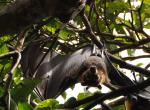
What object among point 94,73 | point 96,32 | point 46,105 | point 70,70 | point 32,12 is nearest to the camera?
point 32,12

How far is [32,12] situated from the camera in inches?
47.0

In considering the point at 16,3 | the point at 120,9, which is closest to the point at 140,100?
the point at 120,9

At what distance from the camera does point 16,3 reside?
1.20 meters

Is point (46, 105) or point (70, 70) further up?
point (46, 105)

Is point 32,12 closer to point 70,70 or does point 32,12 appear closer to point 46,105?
point 46,105

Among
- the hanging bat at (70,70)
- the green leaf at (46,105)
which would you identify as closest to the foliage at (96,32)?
the hanging bat at (70,70)

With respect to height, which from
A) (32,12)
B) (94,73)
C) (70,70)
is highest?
(32,12)

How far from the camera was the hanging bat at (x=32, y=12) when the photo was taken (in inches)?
44.2

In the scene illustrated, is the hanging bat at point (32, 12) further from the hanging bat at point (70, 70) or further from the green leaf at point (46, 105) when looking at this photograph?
the hanging bat at point (70, 70)

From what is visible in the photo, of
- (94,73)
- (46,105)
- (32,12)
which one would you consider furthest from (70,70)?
(32,12)

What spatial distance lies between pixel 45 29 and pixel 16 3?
105cm

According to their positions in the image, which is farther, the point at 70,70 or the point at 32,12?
the point at 70,70

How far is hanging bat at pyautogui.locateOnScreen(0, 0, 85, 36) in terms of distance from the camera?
3.68 ft

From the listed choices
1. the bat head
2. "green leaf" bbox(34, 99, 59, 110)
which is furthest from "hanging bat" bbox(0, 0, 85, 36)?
the bat head
